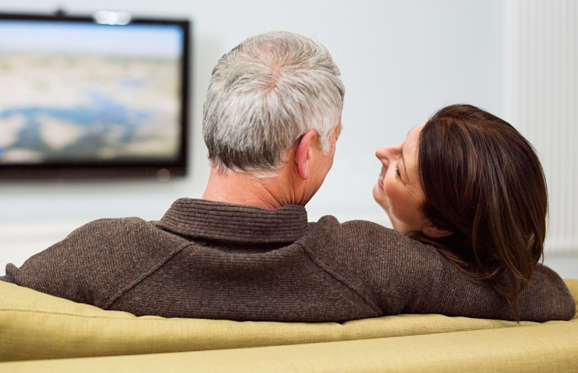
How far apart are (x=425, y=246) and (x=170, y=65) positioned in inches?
110

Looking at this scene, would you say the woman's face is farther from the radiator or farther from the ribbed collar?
the radiator

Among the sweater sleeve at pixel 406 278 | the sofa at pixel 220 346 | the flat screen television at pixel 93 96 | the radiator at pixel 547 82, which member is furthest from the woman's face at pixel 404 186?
the radiator at pixel 547 82

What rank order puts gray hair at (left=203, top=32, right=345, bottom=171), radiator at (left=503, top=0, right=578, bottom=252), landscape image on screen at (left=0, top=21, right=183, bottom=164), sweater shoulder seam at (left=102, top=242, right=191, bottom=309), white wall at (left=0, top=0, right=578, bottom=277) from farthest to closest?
1. radiator at (left=503, top=0, right=578, bottom=252)
2. white wall at (left=0, top=0, right=578, bottom=277)
3. landscape image on screen at (left=0, top=21, right=183, bottom=164)
4. gray hair at (left=203, top=32, right=345, bottom=171)
5. sweater shoulder seam at (left=102, top=242, right=191, bottom=309)

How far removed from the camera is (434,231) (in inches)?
57.5

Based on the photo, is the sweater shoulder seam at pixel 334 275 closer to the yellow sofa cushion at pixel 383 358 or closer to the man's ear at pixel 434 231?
the yellow sofa cushion at pixel 383 358

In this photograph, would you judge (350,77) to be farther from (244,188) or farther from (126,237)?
(126,237)

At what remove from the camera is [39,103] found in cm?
361

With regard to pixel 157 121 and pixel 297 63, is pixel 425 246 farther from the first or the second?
pixel 157 121

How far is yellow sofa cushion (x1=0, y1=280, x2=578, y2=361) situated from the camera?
947 millimetres

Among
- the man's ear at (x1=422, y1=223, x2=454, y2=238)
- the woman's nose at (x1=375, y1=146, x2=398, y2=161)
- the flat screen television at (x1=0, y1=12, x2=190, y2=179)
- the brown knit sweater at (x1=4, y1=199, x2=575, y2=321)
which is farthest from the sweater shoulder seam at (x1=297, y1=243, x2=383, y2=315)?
the flat screen television at (x1=0, y1=12, x2=190, y2=179)

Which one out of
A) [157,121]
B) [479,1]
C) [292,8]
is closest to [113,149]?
[157,121]

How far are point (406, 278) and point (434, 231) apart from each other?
0.31 m

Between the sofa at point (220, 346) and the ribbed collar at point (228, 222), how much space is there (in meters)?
0.16

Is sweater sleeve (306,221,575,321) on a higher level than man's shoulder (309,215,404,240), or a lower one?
lower
